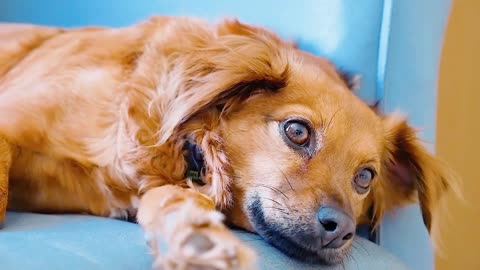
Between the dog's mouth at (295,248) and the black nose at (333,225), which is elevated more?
the black nose at (333,225)

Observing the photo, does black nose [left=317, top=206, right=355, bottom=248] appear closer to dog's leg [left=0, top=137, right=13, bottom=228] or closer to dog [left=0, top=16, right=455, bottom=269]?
dog [left=0, top=16, right=455, bottom=269]

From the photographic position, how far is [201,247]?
742 mm

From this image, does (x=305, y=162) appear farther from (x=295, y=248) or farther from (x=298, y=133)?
(x=295, y=248)

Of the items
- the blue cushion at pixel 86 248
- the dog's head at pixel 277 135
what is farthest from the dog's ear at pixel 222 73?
the blue cushion at pixel 86 248

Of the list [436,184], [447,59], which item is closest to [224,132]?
[436,184]

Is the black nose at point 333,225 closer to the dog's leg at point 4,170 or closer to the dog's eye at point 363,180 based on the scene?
the dog's eye at point 363,180

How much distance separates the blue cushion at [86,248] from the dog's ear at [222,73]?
23cm

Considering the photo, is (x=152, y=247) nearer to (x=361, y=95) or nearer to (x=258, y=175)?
(x=258, y=175)

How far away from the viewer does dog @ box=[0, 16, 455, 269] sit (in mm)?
1068

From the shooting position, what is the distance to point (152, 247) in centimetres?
87

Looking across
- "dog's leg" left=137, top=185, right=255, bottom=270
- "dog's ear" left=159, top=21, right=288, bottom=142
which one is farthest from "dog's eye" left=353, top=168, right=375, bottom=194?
"dog's leg" left=137, top=185, right=255, bottom=270

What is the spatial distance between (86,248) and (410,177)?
2.70 ft

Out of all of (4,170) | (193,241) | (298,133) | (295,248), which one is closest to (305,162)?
(298,133)

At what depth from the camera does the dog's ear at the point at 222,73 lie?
115 cm
